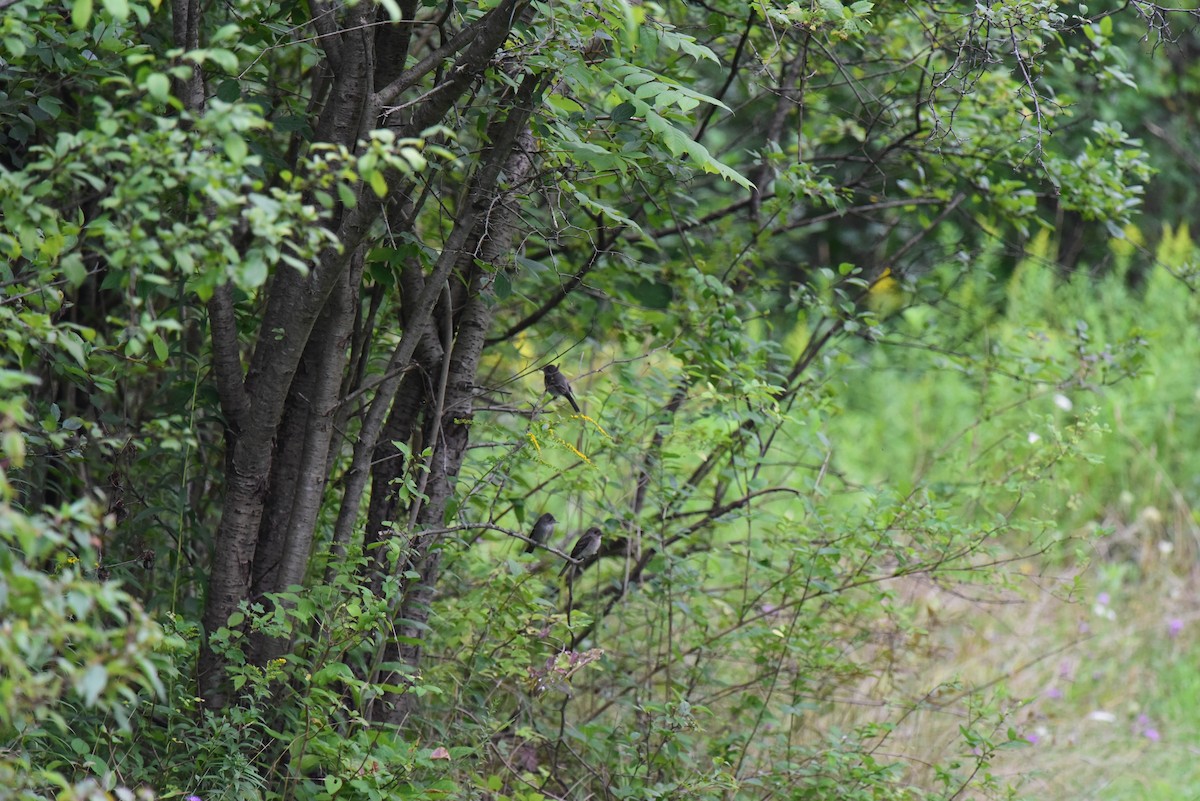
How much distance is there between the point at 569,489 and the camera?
3295 millimetres

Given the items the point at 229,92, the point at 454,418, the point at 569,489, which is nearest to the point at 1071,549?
the point at 569,489

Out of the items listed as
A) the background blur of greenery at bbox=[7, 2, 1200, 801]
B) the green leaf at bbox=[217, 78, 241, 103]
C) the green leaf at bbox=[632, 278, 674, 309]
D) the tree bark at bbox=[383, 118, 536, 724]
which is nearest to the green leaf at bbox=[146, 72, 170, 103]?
the background blur of greenery at bbox=[7, 2, 1200, 801]

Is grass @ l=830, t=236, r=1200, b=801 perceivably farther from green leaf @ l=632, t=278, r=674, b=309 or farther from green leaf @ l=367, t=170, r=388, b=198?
A: green leaf @ l=367, t=170, r=388, b=198

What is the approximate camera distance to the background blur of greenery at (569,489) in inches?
74.9

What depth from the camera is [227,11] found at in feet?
9.89

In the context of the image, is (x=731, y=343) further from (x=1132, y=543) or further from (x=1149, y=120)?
(x=1149, y=120)

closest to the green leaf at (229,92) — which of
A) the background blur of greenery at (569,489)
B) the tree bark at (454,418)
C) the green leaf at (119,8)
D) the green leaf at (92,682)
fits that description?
the background blur of greenery at (569,489)

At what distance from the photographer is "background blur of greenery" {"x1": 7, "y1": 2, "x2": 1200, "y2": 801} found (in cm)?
190

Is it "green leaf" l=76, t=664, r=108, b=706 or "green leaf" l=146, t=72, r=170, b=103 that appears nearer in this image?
"green leaf" l=76, t=664, r=108, b=706

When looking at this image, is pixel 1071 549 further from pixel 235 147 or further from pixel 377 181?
pixel 235 147

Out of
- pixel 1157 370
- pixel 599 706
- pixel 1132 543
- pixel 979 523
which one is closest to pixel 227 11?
pixel 599 706

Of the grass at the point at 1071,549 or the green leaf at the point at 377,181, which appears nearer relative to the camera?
the green leaf at the point at 377,181

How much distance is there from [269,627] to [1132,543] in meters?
5.19

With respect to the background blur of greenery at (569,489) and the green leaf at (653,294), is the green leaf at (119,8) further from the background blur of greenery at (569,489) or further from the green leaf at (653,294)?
the green leaf at (653,294)
